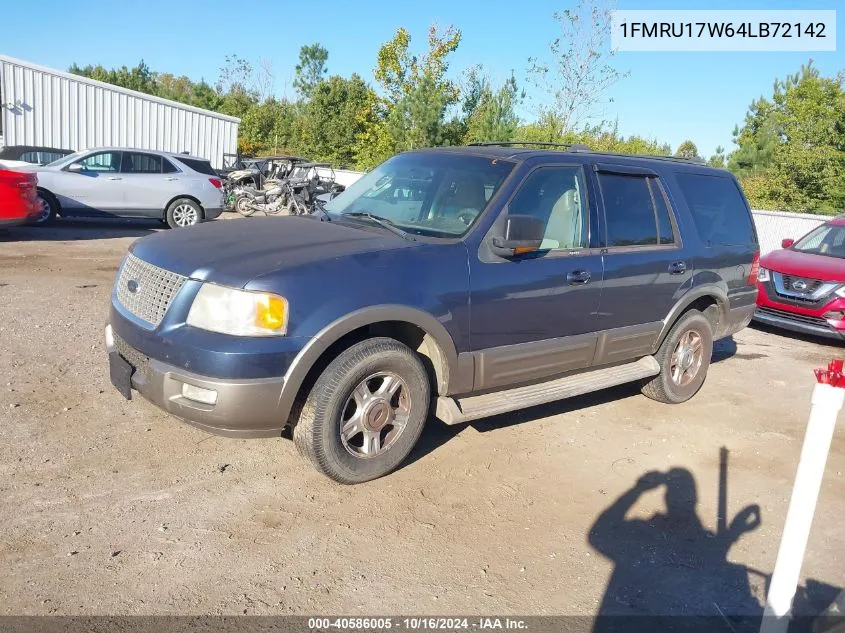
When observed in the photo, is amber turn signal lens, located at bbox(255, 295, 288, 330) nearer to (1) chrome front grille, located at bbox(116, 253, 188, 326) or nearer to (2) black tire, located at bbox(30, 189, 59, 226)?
(1) chrome front grille, located at bbox(116, 253, 188, 326)

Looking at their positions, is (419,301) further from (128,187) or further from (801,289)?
(128,187)

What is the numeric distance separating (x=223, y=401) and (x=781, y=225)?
1567cm

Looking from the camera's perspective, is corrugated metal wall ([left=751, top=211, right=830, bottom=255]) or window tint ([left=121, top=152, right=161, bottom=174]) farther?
corrugated metal wall ([left=751, top=211, right=830, bottom=255])

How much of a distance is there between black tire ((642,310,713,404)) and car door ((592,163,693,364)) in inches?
12.0

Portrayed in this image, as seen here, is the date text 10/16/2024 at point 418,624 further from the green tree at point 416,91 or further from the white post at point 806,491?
the green tree at point 416,91

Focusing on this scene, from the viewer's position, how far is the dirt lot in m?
3.23

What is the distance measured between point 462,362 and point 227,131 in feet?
83.3

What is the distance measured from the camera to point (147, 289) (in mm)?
4117

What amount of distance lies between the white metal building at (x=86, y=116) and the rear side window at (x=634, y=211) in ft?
70.2

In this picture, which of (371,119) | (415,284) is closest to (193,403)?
(415,284)

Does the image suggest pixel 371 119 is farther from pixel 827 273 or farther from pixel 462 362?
pixel 462 362

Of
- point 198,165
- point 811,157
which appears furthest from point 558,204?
point 811,157

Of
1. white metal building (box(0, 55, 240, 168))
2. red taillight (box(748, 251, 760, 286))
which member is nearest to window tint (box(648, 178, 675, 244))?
red taillight (box(748, 251, 760, 286))

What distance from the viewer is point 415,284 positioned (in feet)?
13.6
